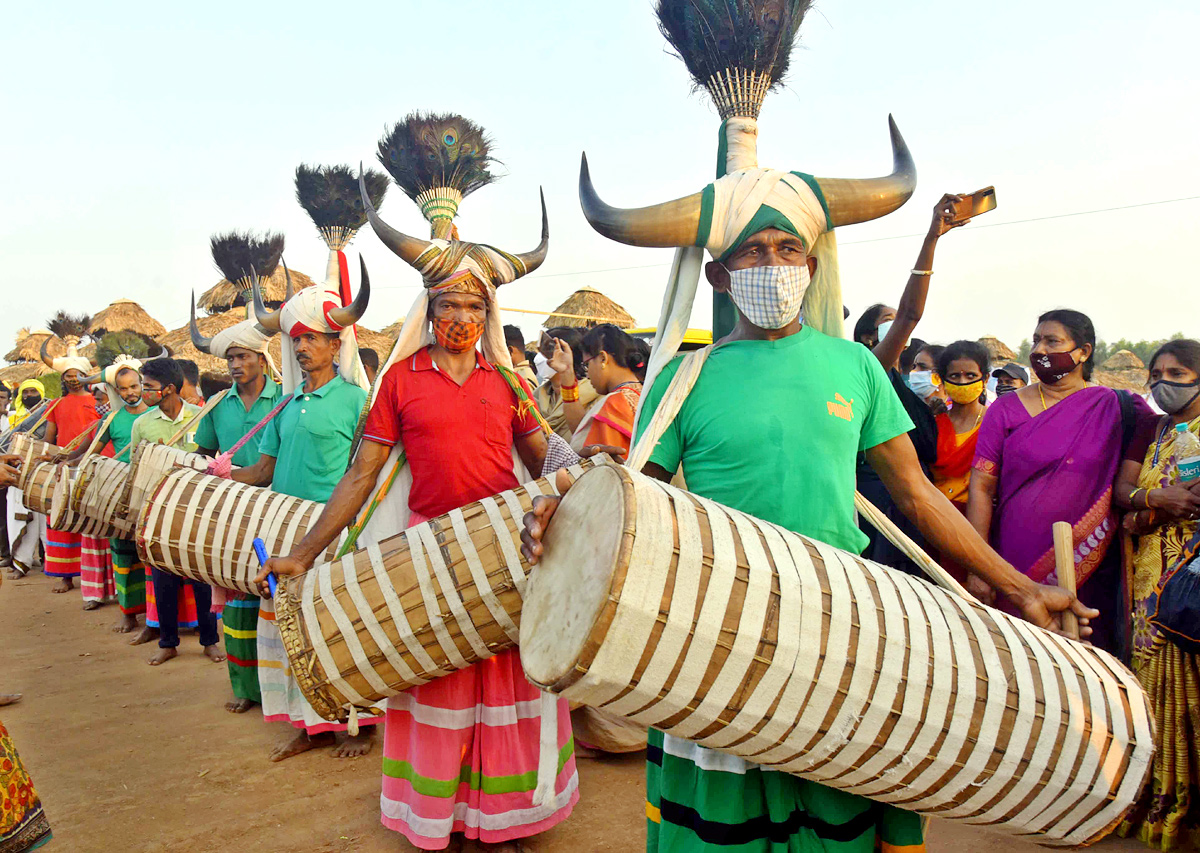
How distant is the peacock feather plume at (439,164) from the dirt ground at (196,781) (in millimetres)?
2847

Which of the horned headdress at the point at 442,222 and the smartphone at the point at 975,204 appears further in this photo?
the horned headdress at the point at 442,222

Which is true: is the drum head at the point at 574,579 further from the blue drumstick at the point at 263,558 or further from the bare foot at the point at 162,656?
the bare foot at the point at 162,656

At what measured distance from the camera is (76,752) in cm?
485

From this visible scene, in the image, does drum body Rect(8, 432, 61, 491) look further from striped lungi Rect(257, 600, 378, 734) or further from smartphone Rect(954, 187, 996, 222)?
smartphone Rect(954, 187, 996, 222)

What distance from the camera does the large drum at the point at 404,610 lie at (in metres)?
2.78

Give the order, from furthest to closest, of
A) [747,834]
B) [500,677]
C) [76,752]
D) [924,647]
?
1. [76,752]
2. [500,677]
3. [747,834]
4. [924,647]

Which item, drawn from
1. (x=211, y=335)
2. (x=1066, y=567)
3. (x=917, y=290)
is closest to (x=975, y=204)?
(x=917, y=290)

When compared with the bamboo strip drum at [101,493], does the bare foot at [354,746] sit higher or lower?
lower

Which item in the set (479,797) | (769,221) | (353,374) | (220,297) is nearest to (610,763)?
(479,797)

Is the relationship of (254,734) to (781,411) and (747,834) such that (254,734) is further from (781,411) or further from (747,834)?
(781,411)

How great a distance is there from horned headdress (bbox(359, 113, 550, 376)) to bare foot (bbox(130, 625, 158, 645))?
16.3 ft

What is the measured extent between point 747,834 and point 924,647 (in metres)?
0.67

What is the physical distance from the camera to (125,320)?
78.8 feet

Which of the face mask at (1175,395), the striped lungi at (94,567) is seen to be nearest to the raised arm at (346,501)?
the face mask at (1175,395)
